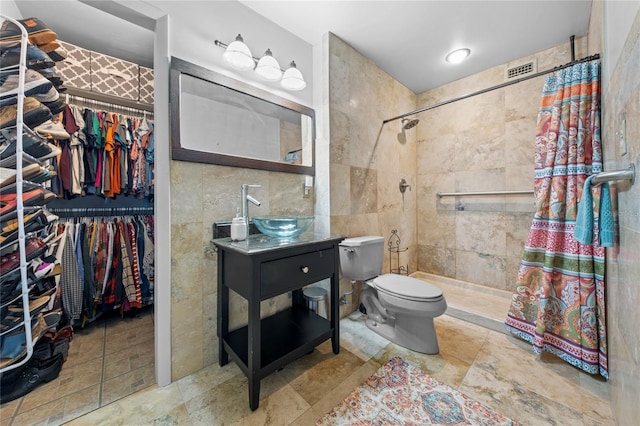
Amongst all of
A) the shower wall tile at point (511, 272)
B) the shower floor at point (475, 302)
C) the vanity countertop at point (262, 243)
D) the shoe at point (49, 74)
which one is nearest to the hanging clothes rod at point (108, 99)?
the shoe at point (49, 74)

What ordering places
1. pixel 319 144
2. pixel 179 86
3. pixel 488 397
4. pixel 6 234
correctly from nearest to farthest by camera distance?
1. pixel 6 234
2. pixel 488 397
3. pixel 179 86
4. pixel 319 144

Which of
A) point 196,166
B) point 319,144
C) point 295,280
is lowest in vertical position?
point 295,280

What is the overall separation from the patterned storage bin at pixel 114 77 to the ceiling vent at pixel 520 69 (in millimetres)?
3495

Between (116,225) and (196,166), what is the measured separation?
1.21 metres

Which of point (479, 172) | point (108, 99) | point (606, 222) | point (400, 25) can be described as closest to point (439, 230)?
point (479, 172)

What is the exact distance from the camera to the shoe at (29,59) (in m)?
0.92

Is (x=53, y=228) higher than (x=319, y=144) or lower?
lower

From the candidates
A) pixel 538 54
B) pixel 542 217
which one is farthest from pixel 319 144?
pixel 538 54

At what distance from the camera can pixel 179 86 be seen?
1.30 metres

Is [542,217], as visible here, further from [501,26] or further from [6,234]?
[6,234]

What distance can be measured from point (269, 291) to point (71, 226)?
1772mm

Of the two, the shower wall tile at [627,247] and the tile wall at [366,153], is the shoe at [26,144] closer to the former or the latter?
the tile wall at [366,153]

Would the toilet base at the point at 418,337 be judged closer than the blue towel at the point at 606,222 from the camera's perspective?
No

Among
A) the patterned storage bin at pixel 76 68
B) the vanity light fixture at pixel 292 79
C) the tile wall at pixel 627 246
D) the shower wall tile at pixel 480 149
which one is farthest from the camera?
the shower wall tile at pixel 480 149
